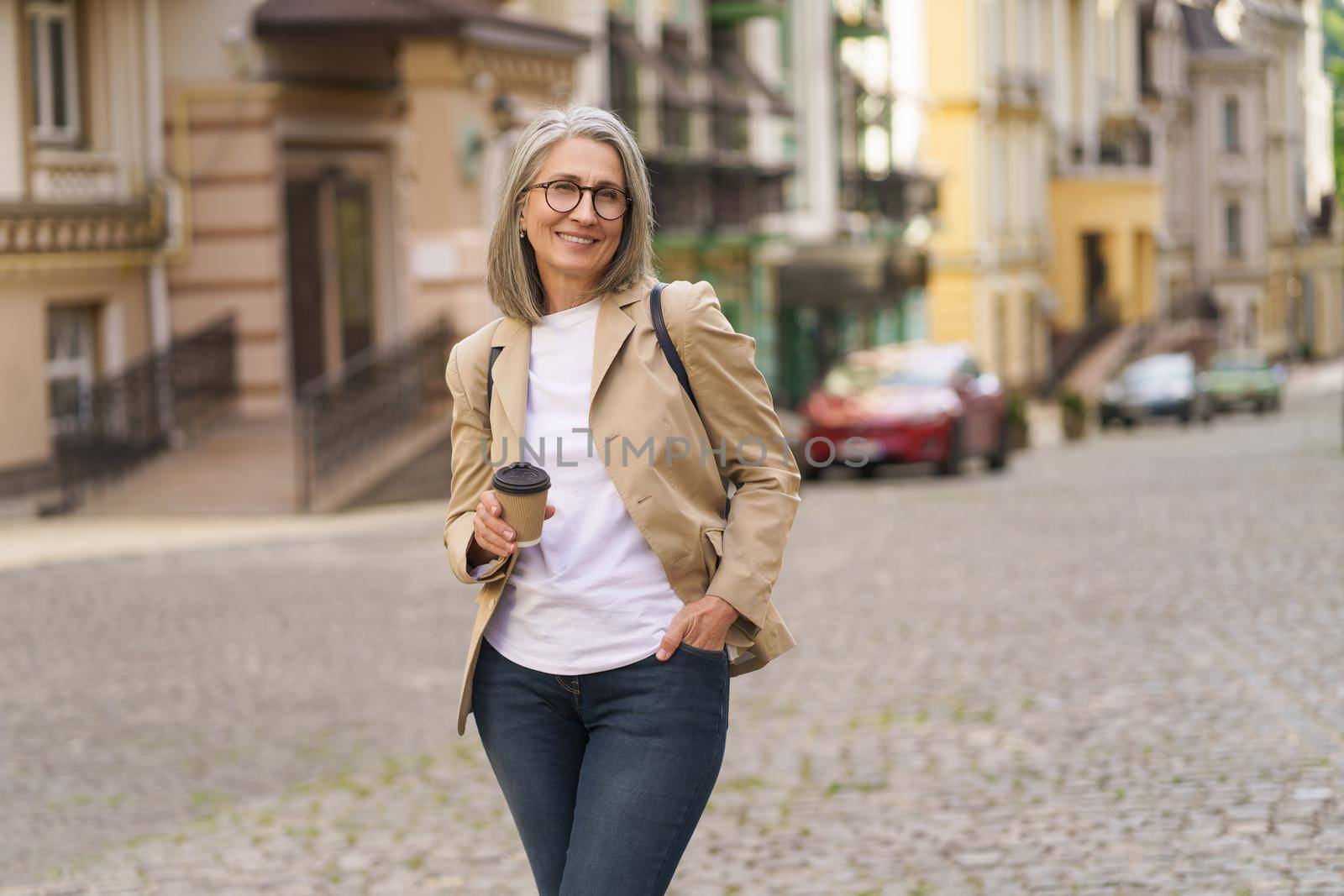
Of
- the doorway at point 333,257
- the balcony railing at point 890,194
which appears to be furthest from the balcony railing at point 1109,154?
the doorway at point 333,257

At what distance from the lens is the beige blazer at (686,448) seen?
3.96 meters

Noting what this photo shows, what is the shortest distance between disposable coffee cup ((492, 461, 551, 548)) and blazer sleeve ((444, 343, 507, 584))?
237mm

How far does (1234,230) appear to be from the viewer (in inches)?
2968

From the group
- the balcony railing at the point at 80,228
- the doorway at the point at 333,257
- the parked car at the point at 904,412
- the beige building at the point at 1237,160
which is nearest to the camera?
the balcony railing at the point at 80,228

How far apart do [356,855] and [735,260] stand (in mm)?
29254

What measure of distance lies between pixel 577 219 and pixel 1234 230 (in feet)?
244

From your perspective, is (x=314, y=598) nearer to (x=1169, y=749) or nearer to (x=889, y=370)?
(x=1169, y=749)

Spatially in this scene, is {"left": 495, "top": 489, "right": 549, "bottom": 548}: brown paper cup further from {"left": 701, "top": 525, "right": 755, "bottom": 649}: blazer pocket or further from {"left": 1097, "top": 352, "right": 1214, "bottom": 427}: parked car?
{"left": 1097, "top": 352, "right": 1214, "bottom": 427}: parked car

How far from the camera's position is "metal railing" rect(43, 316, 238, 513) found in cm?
2116

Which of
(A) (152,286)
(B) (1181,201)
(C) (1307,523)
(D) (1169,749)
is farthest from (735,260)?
(B) (1181,201)

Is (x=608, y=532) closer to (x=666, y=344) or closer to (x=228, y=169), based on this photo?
(x=666, y=344)

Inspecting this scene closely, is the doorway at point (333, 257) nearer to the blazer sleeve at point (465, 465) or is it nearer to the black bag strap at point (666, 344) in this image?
the blazer sleeve at point (465, 465)

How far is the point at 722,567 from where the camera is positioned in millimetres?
3973

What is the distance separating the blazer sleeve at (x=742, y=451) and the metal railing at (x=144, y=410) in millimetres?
17153
